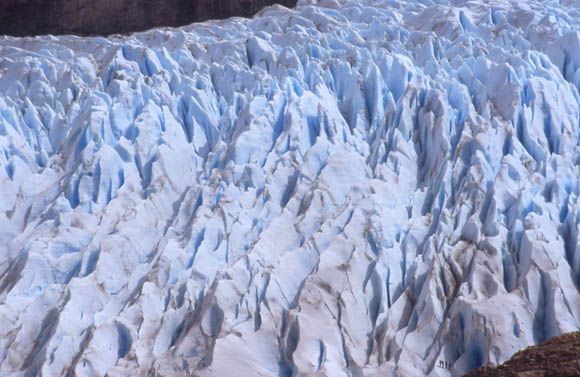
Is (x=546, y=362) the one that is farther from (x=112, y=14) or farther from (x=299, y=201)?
(x=112, y=14)

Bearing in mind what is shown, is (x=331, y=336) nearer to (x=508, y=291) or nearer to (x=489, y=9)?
(x=508, y=291)

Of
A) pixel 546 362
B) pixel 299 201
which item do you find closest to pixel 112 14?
pixel 299 201

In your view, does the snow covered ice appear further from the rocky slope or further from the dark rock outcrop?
the dark rock outcrop

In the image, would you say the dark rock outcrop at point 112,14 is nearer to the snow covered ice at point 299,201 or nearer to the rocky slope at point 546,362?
the snow covered ice at point 299,201

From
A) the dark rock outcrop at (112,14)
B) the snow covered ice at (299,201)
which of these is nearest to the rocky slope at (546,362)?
the snow covered ice at (299,201)

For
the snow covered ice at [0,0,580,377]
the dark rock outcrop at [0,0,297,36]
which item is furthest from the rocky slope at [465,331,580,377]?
the dark rock outcrop at [0,0,297,36]

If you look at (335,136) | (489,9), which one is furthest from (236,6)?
(335,136)

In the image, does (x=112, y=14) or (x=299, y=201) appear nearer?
(x=299, y=201)
